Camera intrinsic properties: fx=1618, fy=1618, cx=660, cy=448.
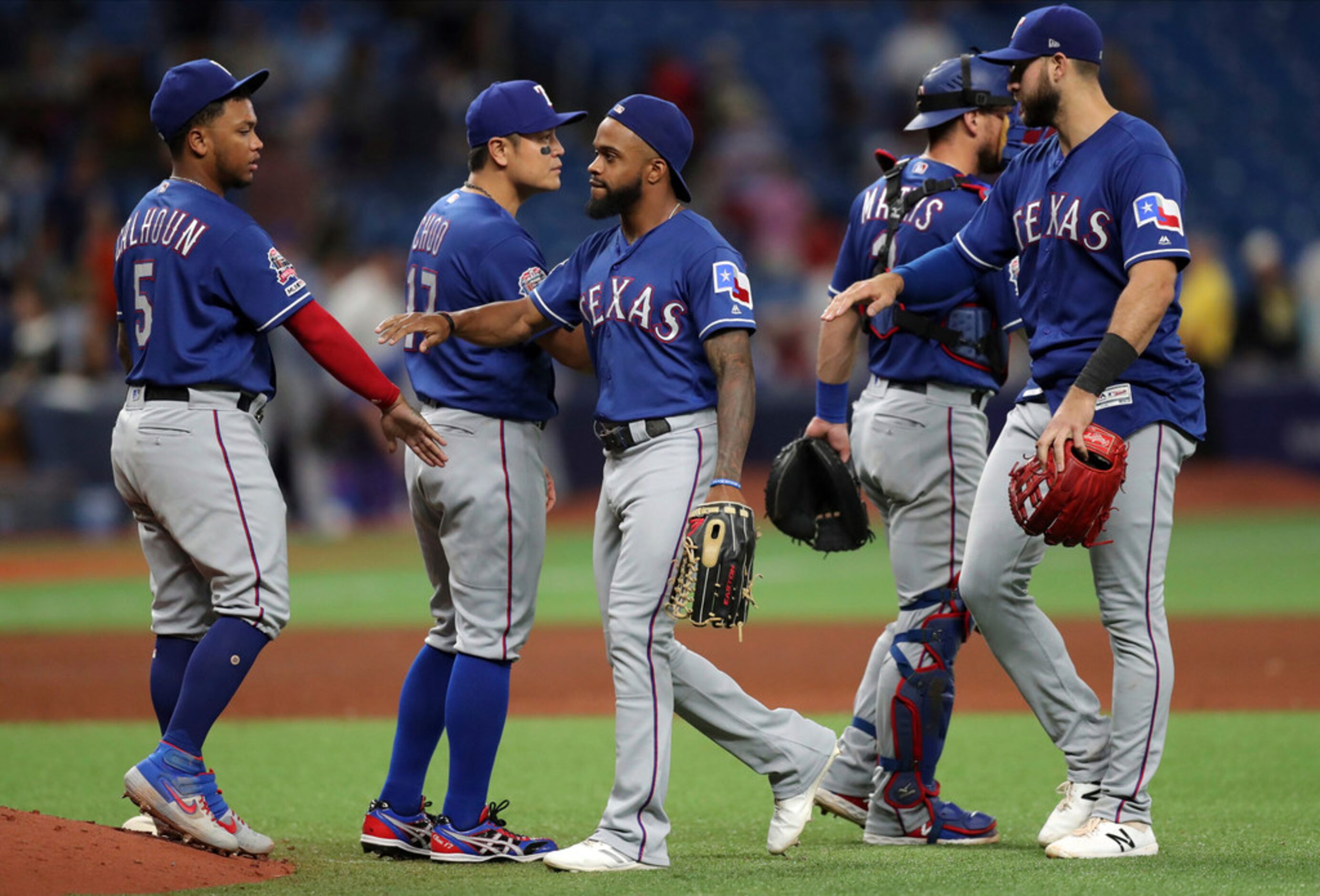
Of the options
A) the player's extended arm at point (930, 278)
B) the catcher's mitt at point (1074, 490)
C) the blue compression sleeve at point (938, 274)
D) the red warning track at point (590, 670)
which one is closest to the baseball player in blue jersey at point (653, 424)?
the player's extended arm at point (930, 278)

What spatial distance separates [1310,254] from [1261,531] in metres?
3.91

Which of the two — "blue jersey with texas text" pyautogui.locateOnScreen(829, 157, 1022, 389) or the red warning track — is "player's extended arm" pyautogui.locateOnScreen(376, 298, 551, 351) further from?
the red warning track

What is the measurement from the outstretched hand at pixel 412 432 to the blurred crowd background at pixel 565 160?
1017cm

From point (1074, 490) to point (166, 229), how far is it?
2.74 m

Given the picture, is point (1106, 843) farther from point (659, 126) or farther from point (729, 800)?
point (659, 126)

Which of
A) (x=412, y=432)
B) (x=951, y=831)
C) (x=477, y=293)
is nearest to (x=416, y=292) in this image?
(x=477, y=293)

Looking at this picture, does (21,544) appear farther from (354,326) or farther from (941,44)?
(941,44)

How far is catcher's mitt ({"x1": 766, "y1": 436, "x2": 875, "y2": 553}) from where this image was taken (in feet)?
18.0

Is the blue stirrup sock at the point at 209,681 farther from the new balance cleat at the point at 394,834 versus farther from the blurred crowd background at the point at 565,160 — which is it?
the blurred crowd background at the point at 565,160

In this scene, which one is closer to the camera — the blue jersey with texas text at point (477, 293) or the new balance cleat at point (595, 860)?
the new balance cleat at point (595, 860)

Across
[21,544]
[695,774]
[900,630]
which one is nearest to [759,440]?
[21,544]

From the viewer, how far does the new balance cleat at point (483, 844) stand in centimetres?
484

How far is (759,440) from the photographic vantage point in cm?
1762

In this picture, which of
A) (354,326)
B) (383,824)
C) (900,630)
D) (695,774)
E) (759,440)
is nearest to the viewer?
(383,824)
